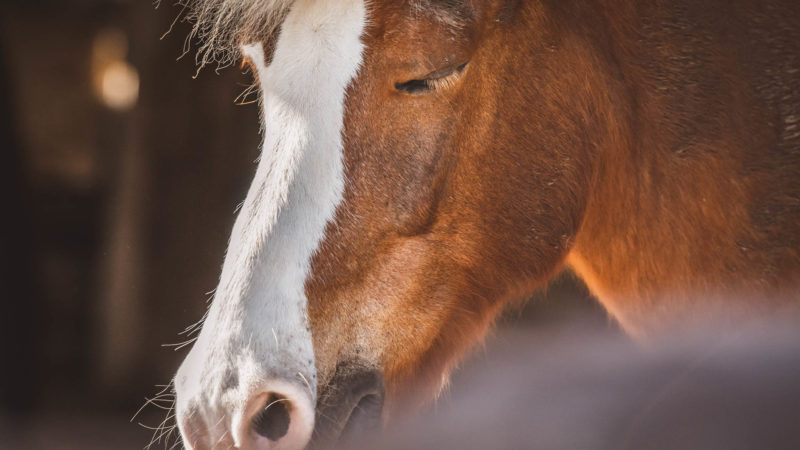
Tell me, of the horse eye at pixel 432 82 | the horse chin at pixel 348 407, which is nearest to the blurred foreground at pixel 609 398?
the horse chin at pixel 348 407

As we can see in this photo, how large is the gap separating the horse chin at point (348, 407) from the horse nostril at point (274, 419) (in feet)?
0.24

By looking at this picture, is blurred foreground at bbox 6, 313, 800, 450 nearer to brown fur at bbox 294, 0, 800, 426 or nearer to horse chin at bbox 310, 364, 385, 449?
horse chin at bbox 310, 364, 385, 449

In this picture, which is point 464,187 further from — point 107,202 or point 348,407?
point 107,202

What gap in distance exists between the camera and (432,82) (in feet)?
3.75

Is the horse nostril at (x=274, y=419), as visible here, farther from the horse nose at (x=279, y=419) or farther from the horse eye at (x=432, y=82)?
the horse eye at (x=432, y=82)

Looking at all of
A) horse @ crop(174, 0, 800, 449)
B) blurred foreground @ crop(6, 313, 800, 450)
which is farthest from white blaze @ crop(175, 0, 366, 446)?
blurred foreground @ crop(6, 313, 800, 450)

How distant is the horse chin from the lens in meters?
1.09

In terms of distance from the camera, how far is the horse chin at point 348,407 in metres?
1.09

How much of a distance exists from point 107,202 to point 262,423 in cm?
155

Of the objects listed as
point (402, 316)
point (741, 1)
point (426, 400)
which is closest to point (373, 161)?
point (402, 316)

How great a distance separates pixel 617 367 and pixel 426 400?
32cm

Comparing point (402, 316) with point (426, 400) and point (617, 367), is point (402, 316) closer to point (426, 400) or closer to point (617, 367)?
point (426, 400)

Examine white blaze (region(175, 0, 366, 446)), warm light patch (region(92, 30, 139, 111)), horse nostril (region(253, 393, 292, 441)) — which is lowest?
warm light patch (region(92, 30, 139, 111))

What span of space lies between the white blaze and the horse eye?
0.08m
